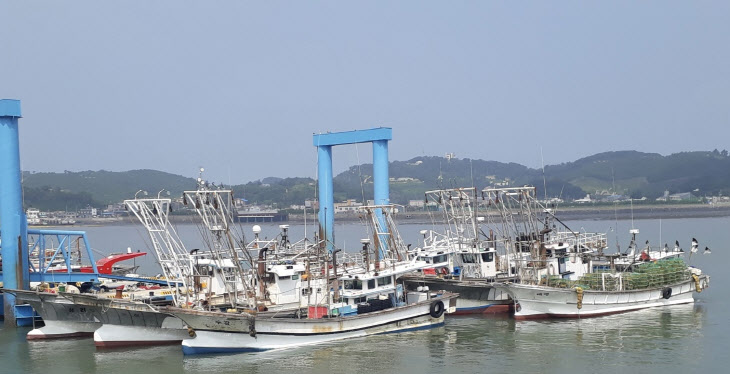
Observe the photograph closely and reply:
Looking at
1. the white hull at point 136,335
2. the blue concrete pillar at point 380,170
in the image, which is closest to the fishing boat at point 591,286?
the blue concrete pillar at point 380,170

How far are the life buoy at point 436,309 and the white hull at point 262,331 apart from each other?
8.63 feet

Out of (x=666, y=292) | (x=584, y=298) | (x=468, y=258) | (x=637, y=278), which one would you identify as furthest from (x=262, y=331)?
(x=666, y=292)

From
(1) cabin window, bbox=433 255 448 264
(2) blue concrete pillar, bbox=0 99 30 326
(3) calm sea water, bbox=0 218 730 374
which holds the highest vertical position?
(2) blue concrete pillar, bbox=0 99 30 326

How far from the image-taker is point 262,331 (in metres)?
30.0

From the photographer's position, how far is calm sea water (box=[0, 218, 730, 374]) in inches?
1109

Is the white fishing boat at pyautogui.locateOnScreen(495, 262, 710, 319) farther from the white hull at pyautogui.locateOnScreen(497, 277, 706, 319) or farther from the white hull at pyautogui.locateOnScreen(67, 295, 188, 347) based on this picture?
the white hull at pyautogui.locateOnScreen(67, 295, 188, 347)

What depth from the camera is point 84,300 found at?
106ft

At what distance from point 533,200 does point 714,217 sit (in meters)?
145

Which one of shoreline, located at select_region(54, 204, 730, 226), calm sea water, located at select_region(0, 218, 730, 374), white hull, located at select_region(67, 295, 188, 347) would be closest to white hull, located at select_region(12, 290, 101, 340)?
calm sea water, located at select_region(0, 218, 730, 374)

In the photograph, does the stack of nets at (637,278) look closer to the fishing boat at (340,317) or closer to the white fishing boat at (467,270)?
the white fishing boat at (467,270)

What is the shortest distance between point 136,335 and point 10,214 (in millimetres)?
8369

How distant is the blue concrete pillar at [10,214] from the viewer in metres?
35.3

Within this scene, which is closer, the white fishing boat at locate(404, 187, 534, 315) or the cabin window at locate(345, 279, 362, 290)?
the cabin window at locate(345, 279, 362, 290)

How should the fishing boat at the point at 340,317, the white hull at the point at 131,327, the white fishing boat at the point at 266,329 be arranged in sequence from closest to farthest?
1. the white fishing boat at the point at 266,329
2. the fishing boat at the point at 340,317
3. the white hull at the point at 131,327
